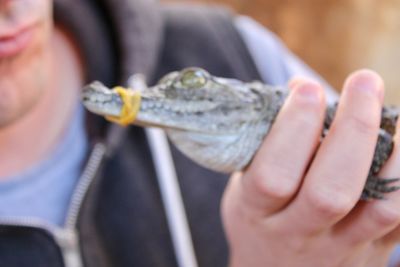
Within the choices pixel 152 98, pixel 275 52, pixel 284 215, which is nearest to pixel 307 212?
pixel 284 215

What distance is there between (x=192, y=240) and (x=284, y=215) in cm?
34

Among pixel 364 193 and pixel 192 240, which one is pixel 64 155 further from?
pixel 364 193

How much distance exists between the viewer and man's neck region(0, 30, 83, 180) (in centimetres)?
100

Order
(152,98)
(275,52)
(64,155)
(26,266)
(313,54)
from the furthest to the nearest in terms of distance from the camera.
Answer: (313,54) → (275,52) → (64,155) → (26,266) → (152,98)

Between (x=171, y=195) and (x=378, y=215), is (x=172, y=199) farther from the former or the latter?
(x=378, y=215)

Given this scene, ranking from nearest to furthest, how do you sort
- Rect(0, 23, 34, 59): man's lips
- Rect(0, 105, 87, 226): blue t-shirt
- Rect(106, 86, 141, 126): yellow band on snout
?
1. Rect(106, 86, 141, 126): yellow band on snout
2. Rect(0, 23, 34, 59): man's lips
3. Rect(0, 105, 87, 226): blue t-shirt

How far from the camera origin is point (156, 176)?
42.4 inches

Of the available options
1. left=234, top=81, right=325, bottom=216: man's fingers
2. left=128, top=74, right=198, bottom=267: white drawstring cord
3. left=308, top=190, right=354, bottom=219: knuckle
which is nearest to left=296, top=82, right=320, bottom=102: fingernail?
left=234, top=81, right=325, bottom=216: man's fingers

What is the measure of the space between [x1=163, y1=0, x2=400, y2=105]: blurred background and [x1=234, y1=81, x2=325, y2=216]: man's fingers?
2.62m

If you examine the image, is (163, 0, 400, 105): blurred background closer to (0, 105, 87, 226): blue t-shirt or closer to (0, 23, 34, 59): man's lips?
(0, 105, 87, 226): blue t-shirt

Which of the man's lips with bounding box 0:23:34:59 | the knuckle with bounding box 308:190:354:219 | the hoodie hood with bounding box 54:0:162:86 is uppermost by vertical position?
the man's lips with bounding box 0:23:34:59

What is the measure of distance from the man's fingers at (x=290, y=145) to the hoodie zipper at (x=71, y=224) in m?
0.35

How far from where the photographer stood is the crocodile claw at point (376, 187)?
707 mm

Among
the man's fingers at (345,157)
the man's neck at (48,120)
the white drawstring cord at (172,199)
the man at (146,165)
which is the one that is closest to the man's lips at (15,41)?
the man at (146,165)
